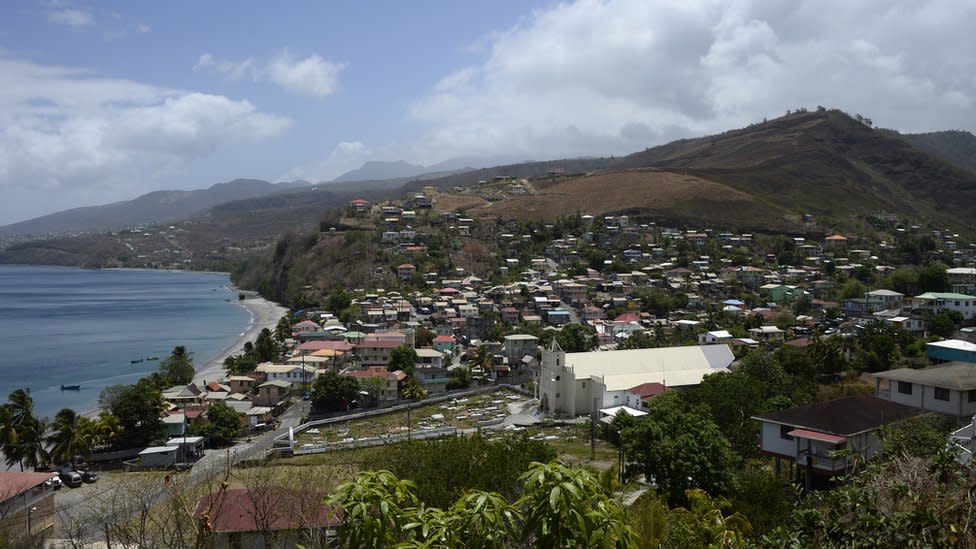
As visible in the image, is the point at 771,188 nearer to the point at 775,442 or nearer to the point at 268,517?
the point at 775,442

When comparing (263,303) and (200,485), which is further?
(263,303)

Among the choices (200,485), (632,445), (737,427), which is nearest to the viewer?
(200,485)

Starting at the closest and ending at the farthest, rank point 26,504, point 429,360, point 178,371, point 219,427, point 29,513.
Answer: point 29,513 → point 26,504 → point 219,427 → point 178,371 → point 429,360

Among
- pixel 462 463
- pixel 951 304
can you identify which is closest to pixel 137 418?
pixel 462 463

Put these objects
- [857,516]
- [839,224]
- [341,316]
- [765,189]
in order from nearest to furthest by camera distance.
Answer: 1. [857,516]
2. [341,316]
3. [839,224]
4. [765,189]

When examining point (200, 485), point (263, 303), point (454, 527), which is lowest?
point (263, 303)

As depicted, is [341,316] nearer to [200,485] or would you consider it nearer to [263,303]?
[263,303]

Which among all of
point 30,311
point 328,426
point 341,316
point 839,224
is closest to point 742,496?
point 328,426
